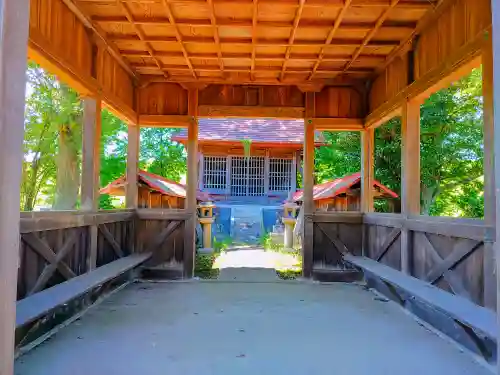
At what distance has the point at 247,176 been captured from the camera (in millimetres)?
15672

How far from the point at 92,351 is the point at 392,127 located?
7626 millimetres

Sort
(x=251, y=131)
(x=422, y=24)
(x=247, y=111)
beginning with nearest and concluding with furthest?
(x=422, y=24) → (x=247, y=111) → (x=251, y=131)

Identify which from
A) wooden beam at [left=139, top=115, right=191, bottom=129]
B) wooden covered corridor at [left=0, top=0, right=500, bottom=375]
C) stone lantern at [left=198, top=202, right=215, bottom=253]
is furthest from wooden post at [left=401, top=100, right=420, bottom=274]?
stone lantern at [left=198, top=202, right=215, bottom=253]

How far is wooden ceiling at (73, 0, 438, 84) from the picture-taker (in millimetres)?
4504

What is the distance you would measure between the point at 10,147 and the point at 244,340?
272 cm

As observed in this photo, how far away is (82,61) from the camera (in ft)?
15.5

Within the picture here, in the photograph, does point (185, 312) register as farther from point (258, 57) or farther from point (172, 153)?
point (172, 153)

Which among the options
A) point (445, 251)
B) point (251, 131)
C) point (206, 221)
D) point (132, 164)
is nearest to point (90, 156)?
point (132, 164)

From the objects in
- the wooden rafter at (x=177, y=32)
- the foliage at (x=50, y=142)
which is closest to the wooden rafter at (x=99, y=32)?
the wooden rafter at (x=177, y=32)

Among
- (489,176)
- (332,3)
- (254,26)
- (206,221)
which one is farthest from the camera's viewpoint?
(206,221)

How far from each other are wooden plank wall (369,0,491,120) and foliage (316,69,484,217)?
304 cm

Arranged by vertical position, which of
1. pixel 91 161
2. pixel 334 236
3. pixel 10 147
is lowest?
pixel 334 236

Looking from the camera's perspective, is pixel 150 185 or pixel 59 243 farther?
pixel 150 185

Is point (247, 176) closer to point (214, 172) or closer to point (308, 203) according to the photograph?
point (214, 172)
